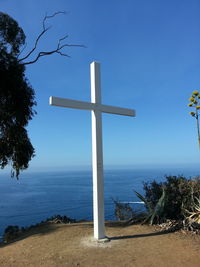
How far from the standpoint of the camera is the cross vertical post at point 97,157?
5.02 meters

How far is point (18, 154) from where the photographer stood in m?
8.30

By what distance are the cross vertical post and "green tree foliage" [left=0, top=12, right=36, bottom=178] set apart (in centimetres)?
319

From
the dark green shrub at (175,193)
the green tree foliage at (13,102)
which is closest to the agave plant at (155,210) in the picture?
the dark green shrub at (175,193)

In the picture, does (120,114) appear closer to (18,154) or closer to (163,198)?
(163,198)

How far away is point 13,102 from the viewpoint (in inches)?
A: 304

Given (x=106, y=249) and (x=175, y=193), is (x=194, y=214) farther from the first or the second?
(x=106, y=249)

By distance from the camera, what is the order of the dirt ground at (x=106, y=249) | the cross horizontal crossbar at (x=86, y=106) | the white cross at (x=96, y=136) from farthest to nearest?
1. the white cross at (x=96, y=136)
2. the cross horizontal crossbar at (x=86, y=106)
3. the dirt ground at (x=106, y=249)

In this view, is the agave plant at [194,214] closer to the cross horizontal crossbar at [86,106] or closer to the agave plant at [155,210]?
the agave plant at [155,210]

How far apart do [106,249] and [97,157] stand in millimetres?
1669

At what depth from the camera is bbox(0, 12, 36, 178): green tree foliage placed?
757 centimetres

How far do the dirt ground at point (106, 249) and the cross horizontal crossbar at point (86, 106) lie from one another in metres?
2.54

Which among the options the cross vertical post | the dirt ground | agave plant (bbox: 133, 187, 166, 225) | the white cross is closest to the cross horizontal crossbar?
the white cross

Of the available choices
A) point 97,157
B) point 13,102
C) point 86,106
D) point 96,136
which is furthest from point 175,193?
point 13,102

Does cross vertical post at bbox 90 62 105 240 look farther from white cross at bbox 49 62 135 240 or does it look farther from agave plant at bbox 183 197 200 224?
agave plant at bbox 183 197 200 224
